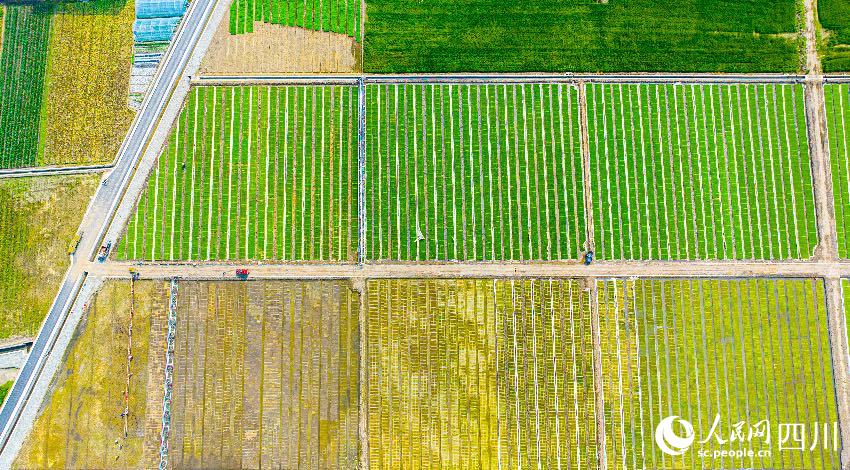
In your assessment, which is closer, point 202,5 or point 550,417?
point 550,417

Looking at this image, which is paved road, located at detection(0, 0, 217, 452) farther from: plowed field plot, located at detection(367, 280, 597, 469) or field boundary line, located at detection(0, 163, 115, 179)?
plowed field plot, located at detection(367, 280, 597, 469)

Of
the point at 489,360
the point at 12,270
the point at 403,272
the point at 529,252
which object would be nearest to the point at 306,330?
the point at 403,272

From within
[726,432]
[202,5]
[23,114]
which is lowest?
[726,432]

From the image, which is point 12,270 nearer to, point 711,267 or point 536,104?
point 536,104

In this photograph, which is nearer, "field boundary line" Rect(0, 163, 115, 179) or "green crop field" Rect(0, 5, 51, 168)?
"field boundary line" Rect(0, 163, 115, 179)

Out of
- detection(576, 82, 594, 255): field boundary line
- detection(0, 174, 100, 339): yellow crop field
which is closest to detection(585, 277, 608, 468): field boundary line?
detection(576, 82, 594, 255): field boundary line
